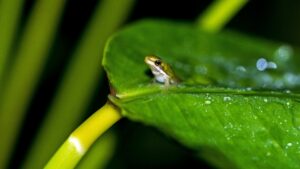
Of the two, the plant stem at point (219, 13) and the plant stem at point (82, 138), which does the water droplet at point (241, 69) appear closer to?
the plant stem at point (219, 13)

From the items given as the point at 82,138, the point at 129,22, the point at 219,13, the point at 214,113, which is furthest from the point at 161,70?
the point at 129,22

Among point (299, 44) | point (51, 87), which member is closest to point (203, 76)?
point (51, 87)

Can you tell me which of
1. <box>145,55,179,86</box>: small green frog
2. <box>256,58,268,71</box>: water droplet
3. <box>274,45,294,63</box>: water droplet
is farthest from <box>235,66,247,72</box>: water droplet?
<box>145,55,179,86</box>: small green frog

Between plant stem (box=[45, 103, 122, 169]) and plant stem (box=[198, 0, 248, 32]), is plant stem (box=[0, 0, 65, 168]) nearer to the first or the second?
plant stem (box=[198, 0, 248, 32])

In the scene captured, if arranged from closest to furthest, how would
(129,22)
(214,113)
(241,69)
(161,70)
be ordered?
(214,113)
(161,70)
(241,69)
(129,22)

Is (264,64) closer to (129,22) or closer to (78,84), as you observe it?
(78,84)

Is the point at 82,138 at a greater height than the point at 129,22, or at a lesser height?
greater

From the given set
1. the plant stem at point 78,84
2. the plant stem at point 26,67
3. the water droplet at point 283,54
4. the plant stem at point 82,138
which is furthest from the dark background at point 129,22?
the plant stem at point 82,138
